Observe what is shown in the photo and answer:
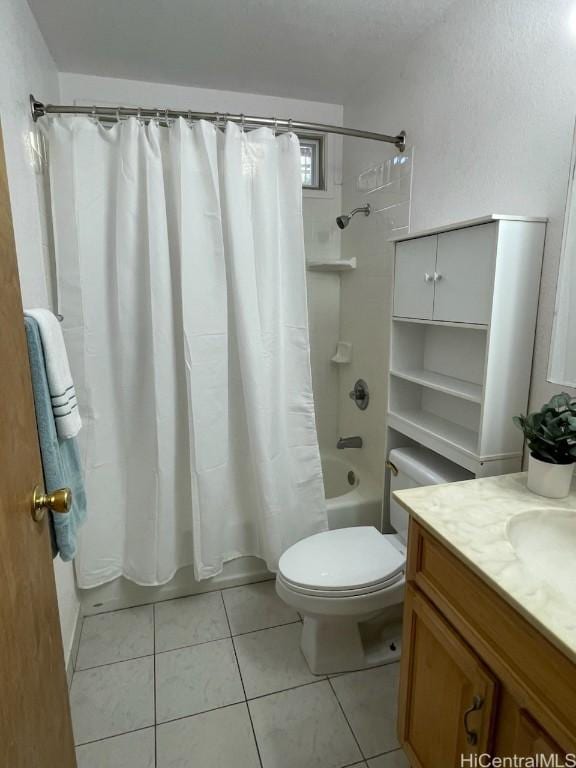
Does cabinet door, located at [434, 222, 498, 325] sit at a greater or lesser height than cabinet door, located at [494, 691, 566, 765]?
greater

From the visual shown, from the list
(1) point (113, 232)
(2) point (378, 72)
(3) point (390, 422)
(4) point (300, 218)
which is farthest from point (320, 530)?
(2) point (378, 72)

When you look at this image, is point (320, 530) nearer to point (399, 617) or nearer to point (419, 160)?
point (399, 617)

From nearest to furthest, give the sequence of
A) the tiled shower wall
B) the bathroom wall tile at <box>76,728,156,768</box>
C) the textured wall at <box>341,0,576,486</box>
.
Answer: the textured wall at <box>341,0,576,486</box>, the bathroom wall tile at <box>76,728,156,768</box>, the tiled shower wall

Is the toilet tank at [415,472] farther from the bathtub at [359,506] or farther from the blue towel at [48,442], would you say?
the blue towel at [48,442]

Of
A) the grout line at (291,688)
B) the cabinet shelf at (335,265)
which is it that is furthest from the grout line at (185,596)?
the cabinet shelf at (335,265)

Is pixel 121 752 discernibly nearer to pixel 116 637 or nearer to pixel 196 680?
pixel 196 680

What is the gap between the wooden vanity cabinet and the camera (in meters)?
0.73

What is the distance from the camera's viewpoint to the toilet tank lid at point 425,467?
1.51 meters

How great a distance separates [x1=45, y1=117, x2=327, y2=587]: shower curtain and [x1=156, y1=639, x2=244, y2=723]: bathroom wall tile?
0.31 m

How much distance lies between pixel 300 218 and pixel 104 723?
6.34 ft

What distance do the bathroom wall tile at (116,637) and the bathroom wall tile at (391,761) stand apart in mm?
896

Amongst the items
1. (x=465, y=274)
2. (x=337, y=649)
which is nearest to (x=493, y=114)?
(x=465, y=274)

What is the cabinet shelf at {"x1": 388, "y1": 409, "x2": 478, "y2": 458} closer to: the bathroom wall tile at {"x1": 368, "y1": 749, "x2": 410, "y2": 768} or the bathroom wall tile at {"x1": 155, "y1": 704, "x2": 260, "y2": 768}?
the bathroom wall tile at {"x1": 368, "y1": 749, "x2": 410, "y2": 768}

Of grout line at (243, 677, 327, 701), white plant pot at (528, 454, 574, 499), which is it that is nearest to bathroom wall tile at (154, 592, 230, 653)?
grout line at (243, 677, 327, 701)
